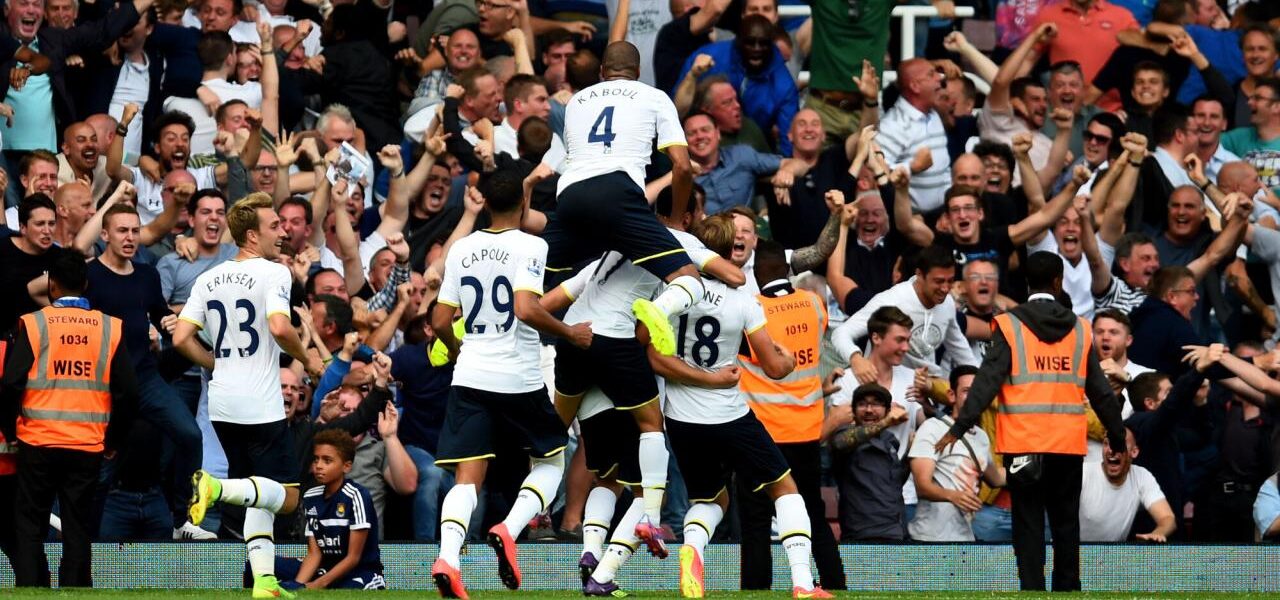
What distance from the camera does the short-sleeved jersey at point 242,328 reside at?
12.6 m

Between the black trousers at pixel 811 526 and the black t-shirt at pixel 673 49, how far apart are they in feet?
21.4

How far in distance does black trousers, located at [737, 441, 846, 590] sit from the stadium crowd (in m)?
0.03

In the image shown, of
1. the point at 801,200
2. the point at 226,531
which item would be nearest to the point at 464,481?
the point at 226,531

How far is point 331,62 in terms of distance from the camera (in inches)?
741

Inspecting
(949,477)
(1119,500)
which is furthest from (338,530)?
(1119,500)

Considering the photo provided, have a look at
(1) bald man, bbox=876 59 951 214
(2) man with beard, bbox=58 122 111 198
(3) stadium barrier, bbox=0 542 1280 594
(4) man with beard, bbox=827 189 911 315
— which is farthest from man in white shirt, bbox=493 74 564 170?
(3) stadium barrier, bbox=0 542 1280 594

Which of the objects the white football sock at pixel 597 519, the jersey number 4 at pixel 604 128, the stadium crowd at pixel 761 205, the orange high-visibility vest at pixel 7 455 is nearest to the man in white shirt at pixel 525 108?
the stadium crowd at pixel 761 205

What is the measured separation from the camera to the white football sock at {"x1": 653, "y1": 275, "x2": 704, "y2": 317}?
11383 millimetres

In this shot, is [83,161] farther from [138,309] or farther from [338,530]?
[338,530]

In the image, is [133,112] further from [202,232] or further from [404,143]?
[404,143]

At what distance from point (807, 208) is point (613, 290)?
19.0 feet

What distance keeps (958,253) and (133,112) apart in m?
6.56

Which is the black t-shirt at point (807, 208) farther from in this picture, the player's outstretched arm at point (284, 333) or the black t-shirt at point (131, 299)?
the player's outstretched arm at point (284, 333)

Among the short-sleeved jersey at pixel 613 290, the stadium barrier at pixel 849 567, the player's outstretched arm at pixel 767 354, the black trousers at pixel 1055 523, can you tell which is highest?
the short-sleeved jersey at pixel 613 290
